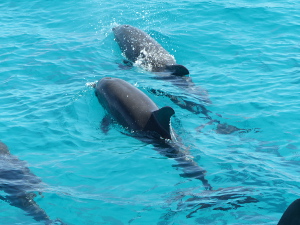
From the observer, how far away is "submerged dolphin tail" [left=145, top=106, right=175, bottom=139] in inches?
418

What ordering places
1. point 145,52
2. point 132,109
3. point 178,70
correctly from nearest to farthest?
point 132,109, point 178,70, point 145,52

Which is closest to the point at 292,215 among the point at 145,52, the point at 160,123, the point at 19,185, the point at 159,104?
the point at 160,123

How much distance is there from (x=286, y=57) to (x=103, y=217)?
33.6 ft

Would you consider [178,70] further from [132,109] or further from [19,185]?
[19,185]

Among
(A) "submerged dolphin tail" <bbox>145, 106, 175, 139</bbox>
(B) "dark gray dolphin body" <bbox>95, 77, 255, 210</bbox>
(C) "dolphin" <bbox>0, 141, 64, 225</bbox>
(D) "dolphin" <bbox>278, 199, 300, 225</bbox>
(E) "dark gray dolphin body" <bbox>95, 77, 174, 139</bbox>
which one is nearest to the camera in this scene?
(D) "dolphin" <bbox>278, 199, 300, 225</bbox>

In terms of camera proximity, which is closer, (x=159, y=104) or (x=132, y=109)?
(x=132, y=109)

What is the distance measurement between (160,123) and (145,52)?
224 inches

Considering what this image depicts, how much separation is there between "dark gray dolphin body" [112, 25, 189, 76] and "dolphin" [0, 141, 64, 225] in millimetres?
6269

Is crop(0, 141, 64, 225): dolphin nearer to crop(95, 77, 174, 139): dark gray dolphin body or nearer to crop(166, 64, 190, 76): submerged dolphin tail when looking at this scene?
crop(95, 77, 174, 139): dark gray dolphin body

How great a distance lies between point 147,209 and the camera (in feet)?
28.7

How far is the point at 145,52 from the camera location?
52.6ft

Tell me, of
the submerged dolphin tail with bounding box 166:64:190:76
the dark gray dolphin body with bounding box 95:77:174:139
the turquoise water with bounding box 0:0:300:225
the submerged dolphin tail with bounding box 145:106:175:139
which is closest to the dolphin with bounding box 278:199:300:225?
the turquoise water with bounding box 0:0:300:225

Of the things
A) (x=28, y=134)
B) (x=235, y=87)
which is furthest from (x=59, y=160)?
(x=235, y=87)

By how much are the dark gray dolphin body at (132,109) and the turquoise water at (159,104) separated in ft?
1.41
